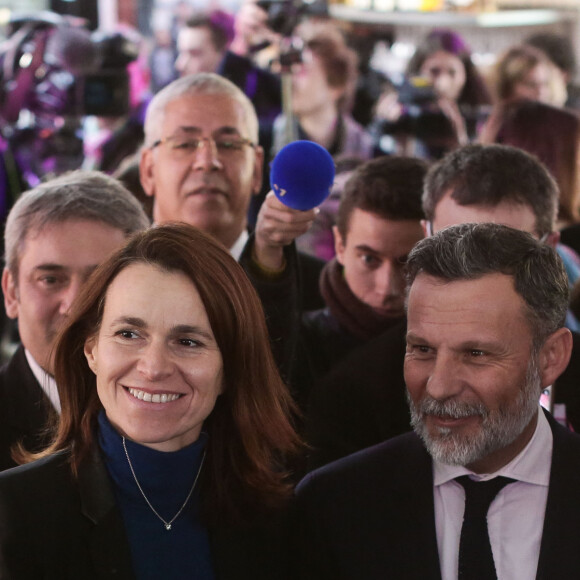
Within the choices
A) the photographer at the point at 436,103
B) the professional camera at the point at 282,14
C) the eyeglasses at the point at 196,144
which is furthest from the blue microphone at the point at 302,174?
the photographer at the point at 436,103

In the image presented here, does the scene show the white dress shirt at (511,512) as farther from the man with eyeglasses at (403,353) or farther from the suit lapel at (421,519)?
the man with eyeglasses at (403,353)

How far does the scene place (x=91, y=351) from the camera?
1.98m

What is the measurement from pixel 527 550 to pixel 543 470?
0.16m

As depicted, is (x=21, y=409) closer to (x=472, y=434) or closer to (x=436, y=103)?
(x=472, y=434)

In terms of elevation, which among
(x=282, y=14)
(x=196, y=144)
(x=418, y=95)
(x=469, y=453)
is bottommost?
(x=469, y=453)

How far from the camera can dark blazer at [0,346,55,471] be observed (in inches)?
88.7

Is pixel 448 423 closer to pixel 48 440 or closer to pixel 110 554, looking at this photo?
pixel 110 554

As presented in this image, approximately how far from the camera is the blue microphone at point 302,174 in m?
2.14

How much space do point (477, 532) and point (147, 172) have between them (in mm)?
1689

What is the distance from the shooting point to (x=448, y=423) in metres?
1.95

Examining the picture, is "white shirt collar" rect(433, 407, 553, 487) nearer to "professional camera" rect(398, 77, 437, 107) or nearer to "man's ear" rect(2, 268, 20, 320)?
"man's ear" rect(2, 268, 20, 320)

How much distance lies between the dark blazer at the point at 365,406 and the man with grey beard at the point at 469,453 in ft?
1.20

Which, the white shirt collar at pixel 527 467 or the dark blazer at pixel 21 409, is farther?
the dark blazer at pixel 21 409

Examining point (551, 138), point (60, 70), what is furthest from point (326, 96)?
point (551, 138)
